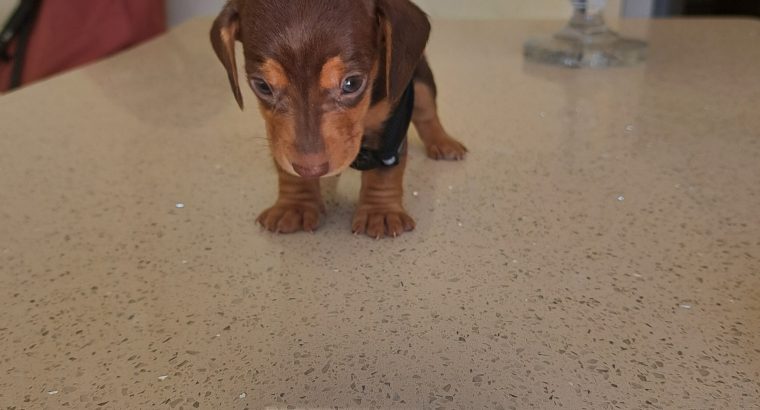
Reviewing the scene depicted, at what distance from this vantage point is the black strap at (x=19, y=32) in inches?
72.1

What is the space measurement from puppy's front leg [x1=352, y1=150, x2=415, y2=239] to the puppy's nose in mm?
171

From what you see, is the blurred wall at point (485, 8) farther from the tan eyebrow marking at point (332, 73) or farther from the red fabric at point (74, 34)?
the tan eyebrow marking at point (332, 73)

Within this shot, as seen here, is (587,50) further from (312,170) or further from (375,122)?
(312,170)

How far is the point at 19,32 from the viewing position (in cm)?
187

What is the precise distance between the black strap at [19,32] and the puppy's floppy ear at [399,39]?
1.52 m

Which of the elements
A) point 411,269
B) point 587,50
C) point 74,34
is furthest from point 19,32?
point 411,269

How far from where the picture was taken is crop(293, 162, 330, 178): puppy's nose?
0.65 m

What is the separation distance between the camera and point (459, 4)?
2344mm

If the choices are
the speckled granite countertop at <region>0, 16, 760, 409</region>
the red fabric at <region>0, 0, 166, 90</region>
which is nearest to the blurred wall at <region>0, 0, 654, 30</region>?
the red fabric at <region>0, 0, 166, 90</region>

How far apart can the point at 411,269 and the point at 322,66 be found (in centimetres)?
24

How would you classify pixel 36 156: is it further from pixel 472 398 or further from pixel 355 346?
pixel 472 398

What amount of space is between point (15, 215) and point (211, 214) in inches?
10.3

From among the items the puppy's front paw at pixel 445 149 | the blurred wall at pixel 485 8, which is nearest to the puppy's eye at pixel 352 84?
the puppy's front paw at pixel 445 149

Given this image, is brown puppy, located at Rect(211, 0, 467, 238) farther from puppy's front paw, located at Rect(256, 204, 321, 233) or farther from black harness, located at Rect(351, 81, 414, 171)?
puppy's front paw, located at Rect(256, 204, 321, 233)
